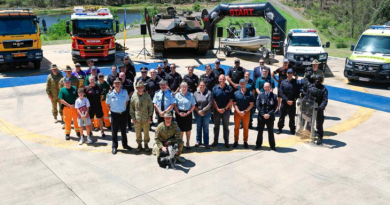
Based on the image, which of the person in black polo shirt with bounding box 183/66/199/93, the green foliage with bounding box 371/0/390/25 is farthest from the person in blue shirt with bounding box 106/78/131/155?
the green foliage with bounding box 371/0/390/25

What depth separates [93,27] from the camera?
18734 millimetres

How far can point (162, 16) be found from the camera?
73.9 ft

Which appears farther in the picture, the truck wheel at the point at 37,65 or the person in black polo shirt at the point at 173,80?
the truck wheel at the point at 37,65

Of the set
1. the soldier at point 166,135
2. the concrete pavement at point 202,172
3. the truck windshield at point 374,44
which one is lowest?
the concrete pavement at point 202,172

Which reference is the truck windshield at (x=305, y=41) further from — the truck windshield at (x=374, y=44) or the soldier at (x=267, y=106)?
the soldier at (x=267, y=106)

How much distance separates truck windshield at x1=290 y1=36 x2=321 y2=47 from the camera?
17078mm

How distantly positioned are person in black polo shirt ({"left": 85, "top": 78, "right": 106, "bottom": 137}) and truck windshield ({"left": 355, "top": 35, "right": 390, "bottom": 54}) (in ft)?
37.4

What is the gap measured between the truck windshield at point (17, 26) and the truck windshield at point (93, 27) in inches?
82.4

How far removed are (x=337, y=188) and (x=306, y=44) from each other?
11.6 meters

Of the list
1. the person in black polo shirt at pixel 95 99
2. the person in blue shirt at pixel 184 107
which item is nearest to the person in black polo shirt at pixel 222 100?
the person in blue shirt at pixel 184 107

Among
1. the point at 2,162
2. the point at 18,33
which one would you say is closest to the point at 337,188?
A: the point at 2,162

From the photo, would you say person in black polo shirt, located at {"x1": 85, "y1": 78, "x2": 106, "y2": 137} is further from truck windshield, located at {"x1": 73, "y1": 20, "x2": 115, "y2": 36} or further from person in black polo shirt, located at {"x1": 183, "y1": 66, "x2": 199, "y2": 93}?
truck windshield, located at {"x1": 73, "y1": 20, "x2": 115, "y2": 36}

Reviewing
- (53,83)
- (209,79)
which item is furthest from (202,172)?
(53,83)

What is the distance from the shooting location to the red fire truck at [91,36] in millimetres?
18453
